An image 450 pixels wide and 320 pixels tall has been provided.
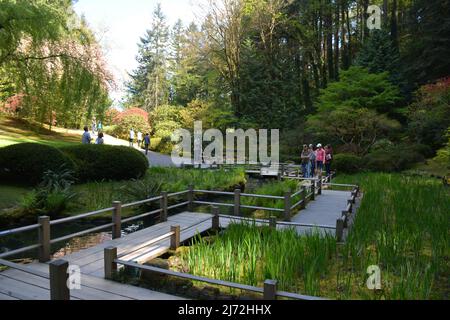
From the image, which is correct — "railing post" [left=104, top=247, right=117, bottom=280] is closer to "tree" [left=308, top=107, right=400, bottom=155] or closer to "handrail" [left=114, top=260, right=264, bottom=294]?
"handrail" [left=114, top=260, right=264, bottom=294]

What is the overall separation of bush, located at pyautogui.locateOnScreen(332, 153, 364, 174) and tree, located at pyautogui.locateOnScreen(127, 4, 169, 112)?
99.2ft

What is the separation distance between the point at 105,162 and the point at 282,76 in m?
20.0

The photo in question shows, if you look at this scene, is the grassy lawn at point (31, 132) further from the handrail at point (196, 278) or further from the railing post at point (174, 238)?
the handrail at point (196, 278)

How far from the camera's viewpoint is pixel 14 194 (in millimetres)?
9633

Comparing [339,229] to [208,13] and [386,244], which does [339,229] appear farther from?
[208,13]

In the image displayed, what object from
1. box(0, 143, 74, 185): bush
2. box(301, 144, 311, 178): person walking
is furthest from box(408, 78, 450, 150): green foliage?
box(0, 143, 74, 185): bush

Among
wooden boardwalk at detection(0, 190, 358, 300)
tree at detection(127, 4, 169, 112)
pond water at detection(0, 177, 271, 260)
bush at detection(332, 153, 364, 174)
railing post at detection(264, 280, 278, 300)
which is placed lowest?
pond water at detection(0, 177, 271, 260)

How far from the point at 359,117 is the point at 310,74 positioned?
18999 millimetres

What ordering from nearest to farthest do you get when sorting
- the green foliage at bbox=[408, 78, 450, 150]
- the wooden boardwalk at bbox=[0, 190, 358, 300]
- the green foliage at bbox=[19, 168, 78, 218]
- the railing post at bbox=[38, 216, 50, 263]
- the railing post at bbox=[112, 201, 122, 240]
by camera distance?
1. the wooden boardwalk at bbox=[0, 190, 358, 300]
2. the railing post at bbox=[38, 216, 50, 263]
3. the railing post at bbox=[112, 201, 122, 240]
4. the green foliage at bbox=[19, 168, 78, 218]
5. the green foliage at bbox=[408, 78, 450, 150]

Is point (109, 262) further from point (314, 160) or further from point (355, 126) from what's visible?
point (355, 126)

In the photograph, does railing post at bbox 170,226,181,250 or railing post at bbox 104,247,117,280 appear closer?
railing post at bbox 104,247,117,280

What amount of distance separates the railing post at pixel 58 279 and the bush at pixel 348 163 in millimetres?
17376

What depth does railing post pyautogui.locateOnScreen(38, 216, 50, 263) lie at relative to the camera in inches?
198
